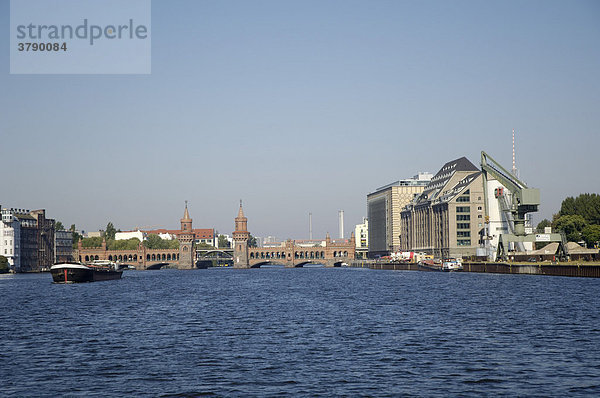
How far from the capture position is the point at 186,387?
29672 mm

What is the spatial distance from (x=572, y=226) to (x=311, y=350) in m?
124

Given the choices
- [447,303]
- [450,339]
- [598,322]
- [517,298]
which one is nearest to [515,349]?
[450,339]

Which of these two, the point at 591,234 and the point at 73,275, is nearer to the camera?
the point at 73,275

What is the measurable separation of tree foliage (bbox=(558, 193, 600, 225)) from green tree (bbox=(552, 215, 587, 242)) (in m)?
4.69

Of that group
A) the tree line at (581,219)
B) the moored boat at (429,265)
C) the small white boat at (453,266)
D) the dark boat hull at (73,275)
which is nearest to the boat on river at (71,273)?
the dark boat hull at (73,275)

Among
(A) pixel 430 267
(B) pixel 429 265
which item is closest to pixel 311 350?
(A) pixel 430 267

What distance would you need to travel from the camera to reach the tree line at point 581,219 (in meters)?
146

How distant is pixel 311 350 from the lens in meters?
39.3

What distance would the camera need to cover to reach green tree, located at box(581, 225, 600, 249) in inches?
5645

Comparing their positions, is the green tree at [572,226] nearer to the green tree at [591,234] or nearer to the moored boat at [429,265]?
the green tree at [591,234]

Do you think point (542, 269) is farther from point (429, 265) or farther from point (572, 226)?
point (429, 265)

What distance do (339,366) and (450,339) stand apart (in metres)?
11.0

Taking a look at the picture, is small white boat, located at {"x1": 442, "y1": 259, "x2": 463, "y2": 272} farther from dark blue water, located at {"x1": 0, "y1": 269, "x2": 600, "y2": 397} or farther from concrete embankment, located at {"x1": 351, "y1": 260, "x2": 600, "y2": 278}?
dark blue water, located at {"x1": 0, "y1": 269, "x2": 600, "y2": 397}

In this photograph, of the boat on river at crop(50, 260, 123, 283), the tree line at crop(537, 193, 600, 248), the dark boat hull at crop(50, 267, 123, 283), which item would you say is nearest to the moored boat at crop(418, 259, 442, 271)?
the tree line at crop(537, 193, 600, 248)
